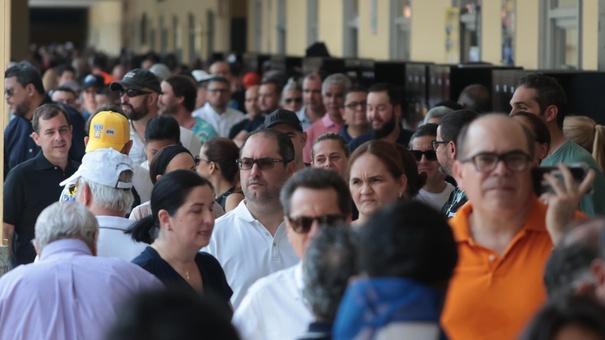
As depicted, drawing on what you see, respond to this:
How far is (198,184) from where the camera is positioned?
206 inches

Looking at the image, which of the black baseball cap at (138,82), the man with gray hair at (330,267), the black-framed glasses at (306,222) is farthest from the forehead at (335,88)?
the man with gray hair at (330,267)

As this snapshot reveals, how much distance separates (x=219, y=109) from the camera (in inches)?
524

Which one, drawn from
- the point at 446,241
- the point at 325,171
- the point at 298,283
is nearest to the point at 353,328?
the point at 446,241

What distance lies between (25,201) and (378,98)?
348 centimetres

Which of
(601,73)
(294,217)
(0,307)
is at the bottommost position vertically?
(0,307)

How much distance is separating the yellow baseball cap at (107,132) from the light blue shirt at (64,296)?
312 centimetres

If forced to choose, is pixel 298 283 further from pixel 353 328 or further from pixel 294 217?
pixel 353 328

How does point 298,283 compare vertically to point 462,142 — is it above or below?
below

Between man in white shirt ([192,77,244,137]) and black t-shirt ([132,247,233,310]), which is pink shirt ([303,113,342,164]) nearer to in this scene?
man in white shirt ([192,77,244,137])

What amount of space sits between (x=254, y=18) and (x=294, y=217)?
26.3 m

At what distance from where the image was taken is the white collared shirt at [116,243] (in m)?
5.73

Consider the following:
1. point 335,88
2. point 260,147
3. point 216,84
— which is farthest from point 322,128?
point 260,147

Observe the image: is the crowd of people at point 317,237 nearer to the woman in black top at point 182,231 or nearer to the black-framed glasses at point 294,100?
the woman in black top at point 182,231

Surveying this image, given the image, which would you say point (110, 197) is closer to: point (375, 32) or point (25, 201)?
point (25, 201)
